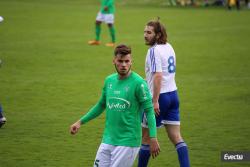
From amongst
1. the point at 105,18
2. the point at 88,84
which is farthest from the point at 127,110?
the point at 105,18

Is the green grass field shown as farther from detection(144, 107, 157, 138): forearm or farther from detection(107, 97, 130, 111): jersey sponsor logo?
detection(107, 97, 130, 111): jersey sponsor logo

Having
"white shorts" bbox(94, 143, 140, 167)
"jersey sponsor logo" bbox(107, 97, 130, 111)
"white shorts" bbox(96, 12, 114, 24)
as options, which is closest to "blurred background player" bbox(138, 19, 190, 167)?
"jersey sponsor logo" bbox(107, 97, 130, 111)

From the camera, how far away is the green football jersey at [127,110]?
697 centimetres

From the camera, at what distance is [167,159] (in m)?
10.1

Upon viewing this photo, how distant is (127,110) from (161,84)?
1.63 m

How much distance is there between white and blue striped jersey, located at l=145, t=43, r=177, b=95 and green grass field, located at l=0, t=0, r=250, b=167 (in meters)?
1.70

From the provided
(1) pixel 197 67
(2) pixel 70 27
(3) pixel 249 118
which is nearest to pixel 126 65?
(3) pixel 249 118

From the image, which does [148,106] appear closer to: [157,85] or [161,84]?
[157,85]

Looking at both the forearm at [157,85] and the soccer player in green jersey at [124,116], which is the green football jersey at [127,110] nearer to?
the soccer player in green jersey at [124,116]

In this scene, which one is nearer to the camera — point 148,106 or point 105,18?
point 148,106

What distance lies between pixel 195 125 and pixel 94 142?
7.61 ft

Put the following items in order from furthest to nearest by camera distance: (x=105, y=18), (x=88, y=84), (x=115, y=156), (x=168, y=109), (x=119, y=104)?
(x=105, y=18)
(x=88, y=84)
(x=168, y=109)
(x=119, y=104)
(x=115, y=156)

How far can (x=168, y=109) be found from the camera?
28.3ft

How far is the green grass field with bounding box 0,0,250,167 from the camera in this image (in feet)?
35.1
